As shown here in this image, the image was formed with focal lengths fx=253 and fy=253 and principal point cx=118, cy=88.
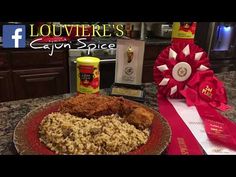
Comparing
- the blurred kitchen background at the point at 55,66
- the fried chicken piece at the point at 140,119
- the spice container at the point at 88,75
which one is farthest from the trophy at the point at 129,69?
the blurred kitchen background at the point at 55,66

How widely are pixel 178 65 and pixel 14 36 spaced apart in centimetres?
159

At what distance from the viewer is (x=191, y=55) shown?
1041 millimetres

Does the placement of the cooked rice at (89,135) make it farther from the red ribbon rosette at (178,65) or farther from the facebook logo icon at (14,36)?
the facebook logo icon at (14,36)

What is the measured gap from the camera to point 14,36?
83.5 inches

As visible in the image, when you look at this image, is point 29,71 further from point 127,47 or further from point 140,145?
point 140,145

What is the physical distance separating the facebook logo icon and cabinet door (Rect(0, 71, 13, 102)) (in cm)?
24

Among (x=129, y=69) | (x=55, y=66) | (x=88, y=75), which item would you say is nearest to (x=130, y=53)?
(x=129, y=69)

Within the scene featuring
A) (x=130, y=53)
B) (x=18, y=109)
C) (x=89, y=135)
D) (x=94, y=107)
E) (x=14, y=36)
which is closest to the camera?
(x=89, y=135)

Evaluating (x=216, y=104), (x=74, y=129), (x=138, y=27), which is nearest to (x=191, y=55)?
(x=216, y=104)

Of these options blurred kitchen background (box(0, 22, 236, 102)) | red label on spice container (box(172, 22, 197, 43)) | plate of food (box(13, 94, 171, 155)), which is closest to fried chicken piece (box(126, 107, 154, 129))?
plate of food (box(13, 94, 171, 155))

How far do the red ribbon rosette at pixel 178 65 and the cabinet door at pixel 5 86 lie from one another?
1.54m

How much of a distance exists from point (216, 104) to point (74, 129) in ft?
2.01

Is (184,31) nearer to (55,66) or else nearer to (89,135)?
(89,135)

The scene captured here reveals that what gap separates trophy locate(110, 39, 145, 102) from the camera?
3.25ft
